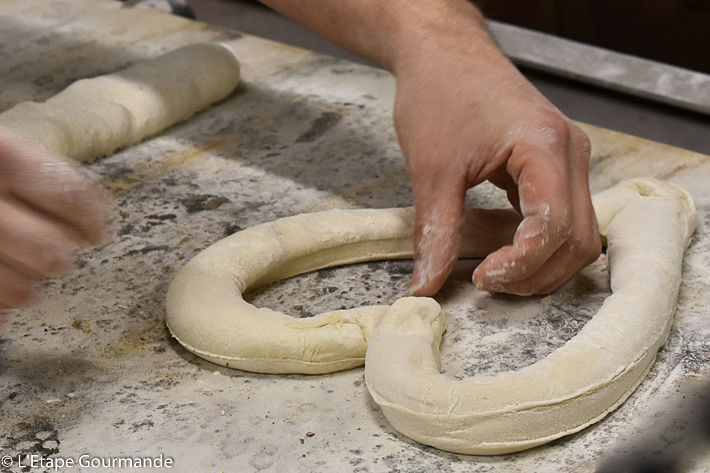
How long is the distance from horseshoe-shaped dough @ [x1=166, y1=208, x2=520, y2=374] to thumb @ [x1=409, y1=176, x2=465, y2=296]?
105mm

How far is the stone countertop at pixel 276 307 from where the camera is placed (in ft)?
4.47

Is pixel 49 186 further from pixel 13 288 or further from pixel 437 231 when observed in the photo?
pixel 437 231

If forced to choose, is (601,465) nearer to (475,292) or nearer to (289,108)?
(475,292)

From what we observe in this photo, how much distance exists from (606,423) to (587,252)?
0.33 metres

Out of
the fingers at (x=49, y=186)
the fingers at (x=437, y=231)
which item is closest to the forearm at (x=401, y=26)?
the fingers at (x=437, y=231)

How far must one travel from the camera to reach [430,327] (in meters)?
1.52

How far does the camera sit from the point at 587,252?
5.22 ft

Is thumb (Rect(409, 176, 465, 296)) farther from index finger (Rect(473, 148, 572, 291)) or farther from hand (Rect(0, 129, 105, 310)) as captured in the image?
hand (Rect(0, 129, 105, 310))

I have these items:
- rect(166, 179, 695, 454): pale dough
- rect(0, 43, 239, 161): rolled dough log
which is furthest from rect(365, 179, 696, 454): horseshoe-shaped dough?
rect(0, 43, 239, 161): rolled dough log

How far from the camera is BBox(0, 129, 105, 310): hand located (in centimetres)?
121

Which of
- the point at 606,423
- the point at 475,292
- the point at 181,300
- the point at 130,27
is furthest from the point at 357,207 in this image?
the point at 130,27

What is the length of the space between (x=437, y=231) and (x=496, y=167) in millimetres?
156

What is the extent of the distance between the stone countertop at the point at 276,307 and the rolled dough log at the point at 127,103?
5 cm

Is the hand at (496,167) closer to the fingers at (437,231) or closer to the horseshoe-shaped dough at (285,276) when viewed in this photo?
the fingers at (437,231)
